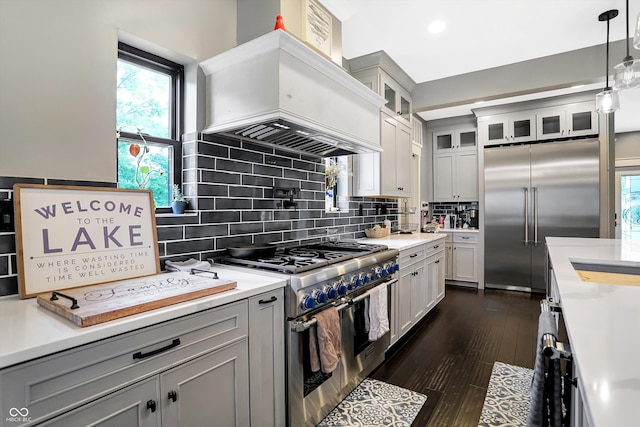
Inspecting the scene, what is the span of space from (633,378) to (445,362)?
2254 millimetres

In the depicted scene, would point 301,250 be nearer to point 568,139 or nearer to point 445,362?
point 445,362

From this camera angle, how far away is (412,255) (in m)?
3.07

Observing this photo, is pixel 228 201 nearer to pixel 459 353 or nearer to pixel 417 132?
pixel 459 353

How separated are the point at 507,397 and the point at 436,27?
9.44 ft

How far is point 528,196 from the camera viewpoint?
182 inches

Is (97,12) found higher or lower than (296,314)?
higher

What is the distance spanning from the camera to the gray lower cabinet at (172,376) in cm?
86

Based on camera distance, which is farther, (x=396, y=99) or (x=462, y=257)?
(x=462, y=257)

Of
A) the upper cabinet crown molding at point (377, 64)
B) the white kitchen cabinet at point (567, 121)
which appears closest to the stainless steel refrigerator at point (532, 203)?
the white kitchen cabinet at point (567, 121)

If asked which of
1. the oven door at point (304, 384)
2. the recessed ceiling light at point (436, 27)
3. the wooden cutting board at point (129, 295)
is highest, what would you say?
the recessed ceiling light at point (436, 27)

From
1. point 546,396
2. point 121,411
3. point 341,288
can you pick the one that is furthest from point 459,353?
point 121,411

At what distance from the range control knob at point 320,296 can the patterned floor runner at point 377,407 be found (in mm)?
733

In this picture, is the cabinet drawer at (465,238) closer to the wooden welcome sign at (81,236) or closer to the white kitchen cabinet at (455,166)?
the white kitchen cabinet at (455,166)

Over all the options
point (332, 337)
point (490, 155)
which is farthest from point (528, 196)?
point (332, 337)
